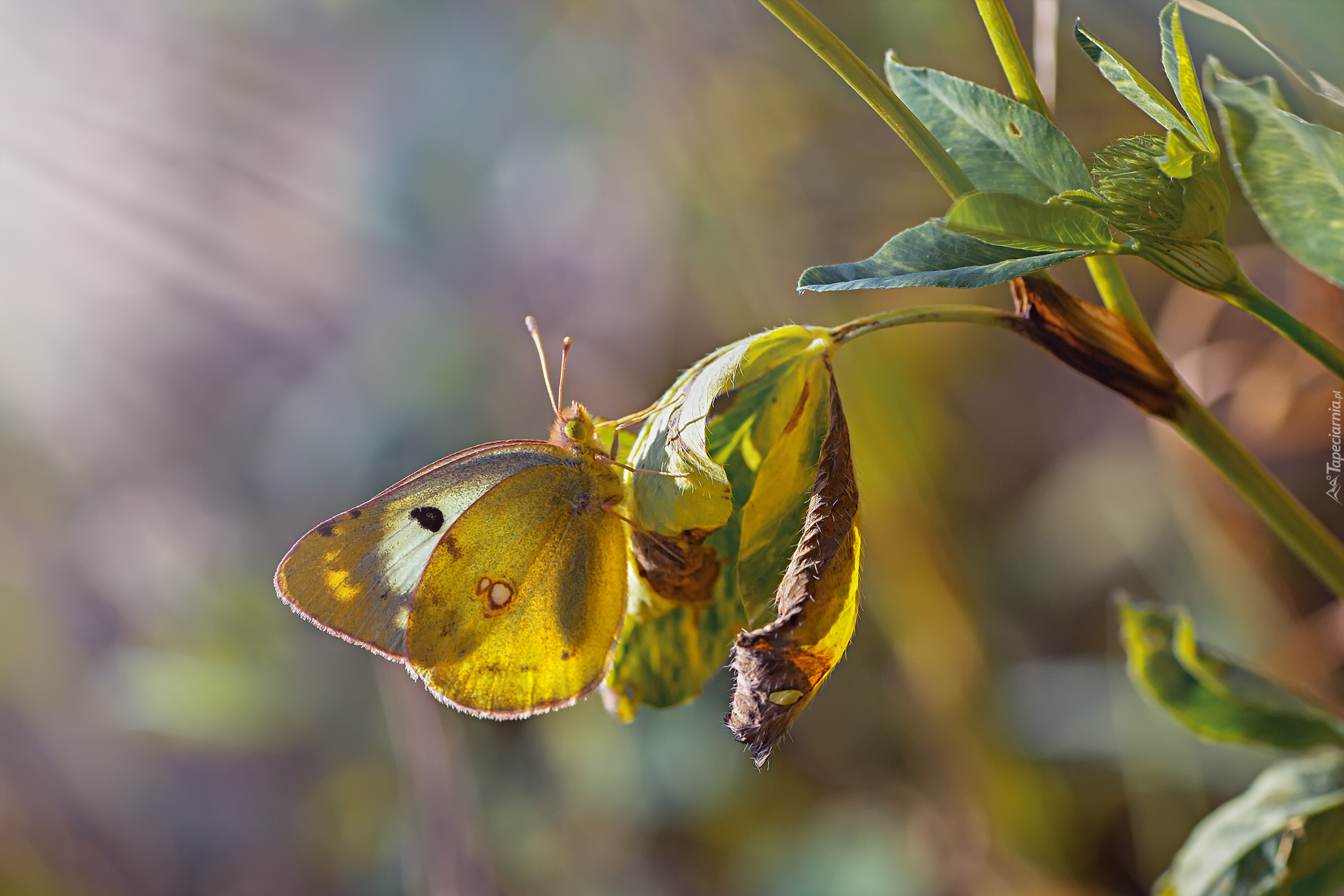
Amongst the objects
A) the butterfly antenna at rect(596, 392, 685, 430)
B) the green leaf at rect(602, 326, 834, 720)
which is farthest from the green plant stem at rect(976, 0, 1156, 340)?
the butterfly antenna at rect(596, 392, 685, 430)

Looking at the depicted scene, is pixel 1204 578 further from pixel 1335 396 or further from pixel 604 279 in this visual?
pixel 604 279

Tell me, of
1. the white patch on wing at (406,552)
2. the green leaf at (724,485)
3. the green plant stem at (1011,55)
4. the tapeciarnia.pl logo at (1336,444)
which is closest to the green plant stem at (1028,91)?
the green plant stem at (1011,55)

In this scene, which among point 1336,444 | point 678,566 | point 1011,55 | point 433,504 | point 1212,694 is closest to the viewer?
point 1011,55

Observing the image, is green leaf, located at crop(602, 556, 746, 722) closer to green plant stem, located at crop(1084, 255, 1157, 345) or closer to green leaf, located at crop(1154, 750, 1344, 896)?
green plant stem, located at crop(1084, 255, 1157, 345)

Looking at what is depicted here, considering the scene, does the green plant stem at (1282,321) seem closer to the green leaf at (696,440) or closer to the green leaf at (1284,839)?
the green leaf at (696,440)

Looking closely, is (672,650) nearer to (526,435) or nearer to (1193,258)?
(1193,258)

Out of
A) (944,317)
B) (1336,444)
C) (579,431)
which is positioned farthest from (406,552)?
(1336,444)
